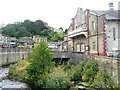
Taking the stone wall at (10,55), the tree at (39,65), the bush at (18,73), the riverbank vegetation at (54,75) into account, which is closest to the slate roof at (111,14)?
the riverbank vegetation at (54,75)

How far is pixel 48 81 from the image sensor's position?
26141 millimetres

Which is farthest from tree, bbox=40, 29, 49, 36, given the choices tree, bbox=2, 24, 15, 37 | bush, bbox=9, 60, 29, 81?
bush, bbox=9, 60, 29, 81

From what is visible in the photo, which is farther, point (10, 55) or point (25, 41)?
point (25, 41)

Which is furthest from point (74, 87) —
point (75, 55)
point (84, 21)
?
point (84, 21)

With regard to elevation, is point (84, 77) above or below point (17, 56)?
below

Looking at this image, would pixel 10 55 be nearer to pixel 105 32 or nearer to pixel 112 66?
pixel 105 32

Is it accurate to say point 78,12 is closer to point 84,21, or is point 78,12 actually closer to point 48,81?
point 84,21

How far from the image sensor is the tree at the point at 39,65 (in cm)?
2819

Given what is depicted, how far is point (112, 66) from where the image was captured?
24.2 m

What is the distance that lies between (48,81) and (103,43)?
38.8 feet

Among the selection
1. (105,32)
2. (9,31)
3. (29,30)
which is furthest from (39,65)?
(29,30)

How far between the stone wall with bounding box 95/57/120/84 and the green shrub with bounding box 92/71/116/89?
1.43 feet

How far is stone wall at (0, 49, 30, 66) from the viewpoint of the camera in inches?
1852

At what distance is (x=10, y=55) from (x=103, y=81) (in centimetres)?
3167
